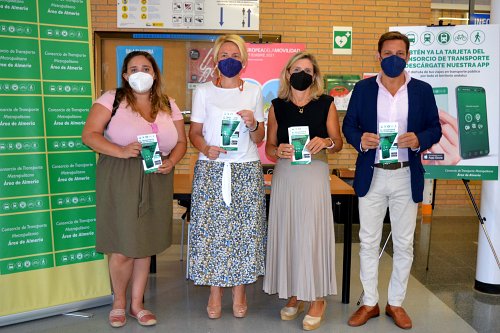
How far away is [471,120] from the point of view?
3.89 meters

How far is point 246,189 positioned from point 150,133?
27.3 inches

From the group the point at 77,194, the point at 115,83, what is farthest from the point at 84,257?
the point at 115,83

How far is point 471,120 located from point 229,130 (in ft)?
6.54

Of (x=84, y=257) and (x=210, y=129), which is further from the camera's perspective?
(x=84, y=257)

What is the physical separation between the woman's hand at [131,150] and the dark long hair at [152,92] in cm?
26

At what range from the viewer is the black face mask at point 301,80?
123 inches

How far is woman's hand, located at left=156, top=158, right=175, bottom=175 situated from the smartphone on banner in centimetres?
221

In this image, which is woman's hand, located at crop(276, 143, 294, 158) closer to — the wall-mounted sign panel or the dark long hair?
→ the dark long hair

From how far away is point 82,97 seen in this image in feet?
11.6

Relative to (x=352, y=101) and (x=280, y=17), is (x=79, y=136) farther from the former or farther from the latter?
(x=280, y=17)

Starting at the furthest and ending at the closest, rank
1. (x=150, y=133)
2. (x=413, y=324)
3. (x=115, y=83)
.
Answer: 1. (x=115, y=83)
2. (x=413, y=324)
3. (x=150, y=133)

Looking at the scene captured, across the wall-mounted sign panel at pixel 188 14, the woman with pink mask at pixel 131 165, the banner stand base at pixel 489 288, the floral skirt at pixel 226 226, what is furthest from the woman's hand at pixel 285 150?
the wall-mounted sign panel at pixel 188 14

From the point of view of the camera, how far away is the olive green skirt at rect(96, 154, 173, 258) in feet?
10.3

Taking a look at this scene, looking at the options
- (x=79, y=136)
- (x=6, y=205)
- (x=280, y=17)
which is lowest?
(x=6, y=205)
